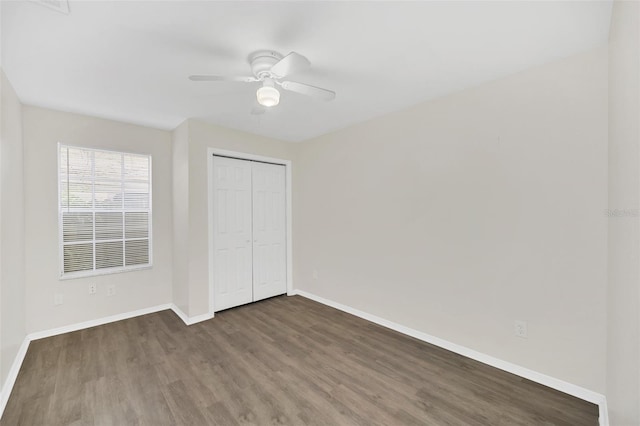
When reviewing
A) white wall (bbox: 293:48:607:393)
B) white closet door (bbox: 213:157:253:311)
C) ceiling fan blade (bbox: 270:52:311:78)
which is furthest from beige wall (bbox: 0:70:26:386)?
white wall (bbox: 293:48:607:393)

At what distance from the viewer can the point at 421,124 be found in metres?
2.84

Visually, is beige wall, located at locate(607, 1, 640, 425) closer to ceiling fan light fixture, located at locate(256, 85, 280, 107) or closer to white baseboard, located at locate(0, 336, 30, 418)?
ceiling fan light fixture, located at locate(256, 85, 280, 107)

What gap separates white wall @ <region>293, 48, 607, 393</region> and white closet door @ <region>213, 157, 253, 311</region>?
1.49 m

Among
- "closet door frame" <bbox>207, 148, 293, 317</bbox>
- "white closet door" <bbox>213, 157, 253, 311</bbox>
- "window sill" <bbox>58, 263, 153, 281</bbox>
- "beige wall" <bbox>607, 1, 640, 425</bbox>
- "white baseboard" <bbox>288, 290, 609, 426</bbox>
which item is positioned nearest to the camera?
"beige wall" <bbox>607, 1, 640, 425</bbox>

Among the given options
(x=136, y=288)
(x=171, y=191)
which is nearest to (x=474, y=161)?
(x=171, y=191)

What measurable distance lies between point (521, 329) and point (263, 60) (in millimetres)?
2867

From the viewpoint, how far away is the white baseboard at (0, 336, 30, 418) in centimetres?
192

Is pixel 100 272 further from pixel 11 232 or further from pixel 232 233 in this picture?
pixel 232 233

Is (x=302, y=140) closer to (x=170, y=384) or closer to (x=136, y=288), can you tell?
(x=136, y=288)

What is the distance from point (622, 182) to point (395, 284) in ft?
6.82

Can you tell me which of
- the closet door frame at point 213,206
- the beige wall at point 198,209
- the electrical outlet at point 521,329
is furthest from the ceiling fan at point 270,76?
the electrical outlet at point 521,329

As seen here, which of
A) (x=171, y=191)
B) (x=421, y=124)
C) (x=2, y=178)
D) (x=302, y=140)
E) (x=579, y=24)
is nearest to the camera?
(x=579, y=24)

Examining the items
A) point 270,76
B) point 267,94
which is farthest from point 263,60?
point 267,94

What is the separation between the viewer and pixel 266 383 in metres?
2.16
